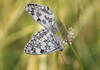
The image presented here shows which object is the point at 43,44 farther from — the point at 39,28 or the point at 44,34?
the point at 39,28

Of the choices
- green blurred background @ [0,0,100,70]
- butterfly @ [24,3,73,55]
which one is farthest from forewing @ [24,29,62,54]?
green blurred background @ [0,0,100,70]

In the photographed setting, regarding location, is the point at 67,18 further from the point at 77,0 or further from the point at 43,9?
the point at 43,9

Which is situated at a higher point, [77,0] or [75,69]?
[77,0]

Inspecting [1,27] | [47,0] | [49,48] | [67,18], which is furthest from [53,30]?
[1,27]

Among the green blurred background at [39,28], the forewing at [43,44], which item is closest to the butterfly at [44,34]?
the forewing at [43,44]

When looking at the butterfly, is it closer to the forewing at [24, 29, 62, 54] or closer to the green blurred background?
the forewing at [24, 29, 62, 54]

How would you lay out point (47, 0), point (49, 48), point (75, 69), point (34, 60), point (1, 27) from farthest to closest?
point (1, 27) → point (34, 60) → point (75, 69) → point (47, 0) → point (49, 48)

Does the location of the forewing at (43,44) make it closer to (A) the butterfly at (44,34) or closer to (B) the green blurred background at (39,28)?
(A) the butterfly at (44,34)
